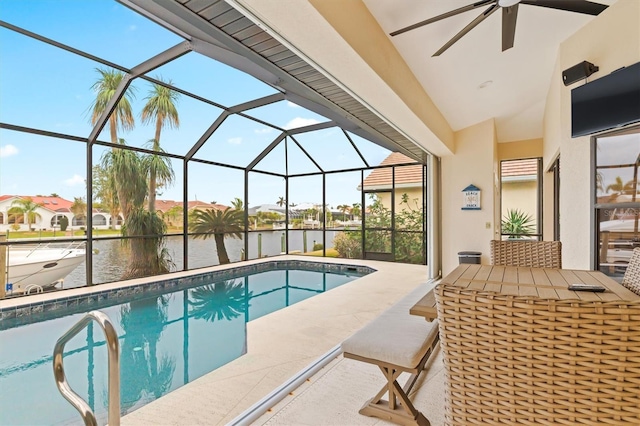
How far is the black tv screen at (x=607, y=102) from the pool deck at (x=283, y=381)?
8.67ft

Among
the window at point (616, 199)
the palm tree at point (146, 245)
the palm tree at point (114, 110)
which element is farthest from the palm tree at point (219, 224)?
the window at point (616, 199)

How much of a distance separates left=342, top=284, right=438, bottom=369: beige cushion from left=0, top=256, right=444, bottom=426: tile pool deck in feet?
1.54

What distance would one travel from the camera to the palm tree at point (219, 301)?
509cm

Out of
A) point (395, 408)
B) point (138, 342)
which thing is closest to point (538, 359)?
point (395, 408)

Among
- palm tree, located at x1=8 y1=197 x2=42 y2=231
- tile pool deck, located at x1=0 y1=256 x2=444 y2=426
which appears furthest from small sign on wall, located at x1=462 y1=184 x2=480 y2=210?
palm tree, located at x1=8 y1=197 x2=42 y2=231

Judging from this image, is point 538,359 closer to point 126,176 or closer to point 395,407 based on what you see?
point 395,407

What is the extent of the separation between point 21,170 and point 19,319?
8.10ft

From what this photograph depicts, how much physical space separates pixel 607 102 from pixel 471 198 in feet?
A: 11.0

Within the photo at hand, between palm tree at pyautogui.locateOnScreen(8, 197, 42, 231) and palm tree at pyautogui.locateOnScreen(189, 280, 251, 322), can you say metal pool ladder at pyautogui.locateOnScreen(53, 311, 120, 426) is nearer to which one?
palm tree at pyautogui.locateOnScreen(189, 280, 251, 322)

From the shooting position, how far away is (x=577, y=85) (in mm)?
3424

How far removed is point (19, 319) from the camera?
4.67m

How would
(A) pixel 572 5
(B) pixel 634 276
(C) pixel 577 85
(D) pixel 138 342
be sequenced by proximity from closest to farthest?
(B) pixel 634 276 < (A) pixel 572 5 < (C) pixel 577 85 < (D) pixel 138 342

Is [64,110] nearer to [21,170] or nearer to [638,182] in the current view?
[21,170]

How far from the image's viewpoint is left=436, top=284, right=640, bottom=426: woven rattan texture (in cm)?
99
